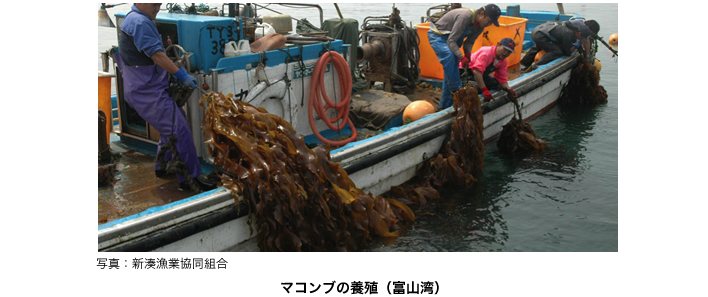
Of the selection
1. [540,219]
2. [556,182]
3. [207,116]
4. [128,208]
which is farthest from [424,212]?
[128,208]

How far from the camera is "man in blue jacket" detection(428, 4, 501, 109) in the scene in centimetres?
682

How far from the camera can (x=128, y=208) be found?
14.3ft

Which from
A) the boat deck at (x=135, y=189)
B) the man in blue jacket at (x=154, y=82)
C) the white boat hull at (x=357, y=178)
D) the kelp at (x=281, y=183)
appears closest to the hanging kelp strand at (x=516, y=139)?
the white boat hull at (x=357, y=178)

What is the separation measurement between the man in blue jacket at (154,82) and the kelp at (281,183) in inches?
10.9

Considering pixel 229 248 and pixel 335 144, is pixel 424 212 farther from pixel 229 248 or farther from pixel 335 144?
pixel 229 248

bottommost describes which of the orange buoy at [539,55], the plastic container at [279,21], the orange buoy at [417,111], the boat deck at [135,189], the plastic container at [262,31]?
the boat deck at [135,189]

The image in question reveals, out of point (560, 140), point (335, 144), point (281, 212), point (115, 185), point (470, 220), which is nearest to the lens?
point (281, 212)

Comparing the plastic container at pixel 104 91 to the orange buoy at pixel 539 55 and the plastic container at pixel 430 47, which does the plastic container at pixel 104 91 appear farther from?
the orange buoy at pixel 539 55

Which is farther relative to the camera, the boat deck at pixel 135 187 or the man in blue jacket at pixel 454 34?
the man in blue jacket at pixel 454 34

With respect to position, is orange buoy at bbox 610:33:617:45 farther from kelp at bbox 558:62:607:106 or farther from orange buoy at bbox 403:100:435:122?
orange buoy at bbox 403:100:435:122

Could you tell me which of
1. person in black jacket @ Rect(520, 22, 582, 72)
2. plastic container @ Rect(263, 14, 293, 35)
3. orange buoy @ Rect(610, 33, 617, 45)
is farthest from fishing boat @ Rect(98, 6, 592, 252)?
orange buoy @ Rect(610, 33, 617, 45)

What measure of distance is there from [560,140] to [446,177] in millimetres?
2708

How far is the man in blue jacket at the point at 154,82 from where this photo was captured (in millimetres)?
4324

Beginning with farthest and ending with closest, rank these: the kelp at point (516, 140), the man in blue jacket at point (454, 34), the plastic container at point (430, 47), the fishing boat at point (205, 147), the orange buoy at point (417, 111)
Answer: the plastic container at point (430, 47) < the kelp at point (516, 140) < the man in blue jacket at point (454, 34) < the orange buoy at point (417, 111) < the fishing boat at point (205, 147)
